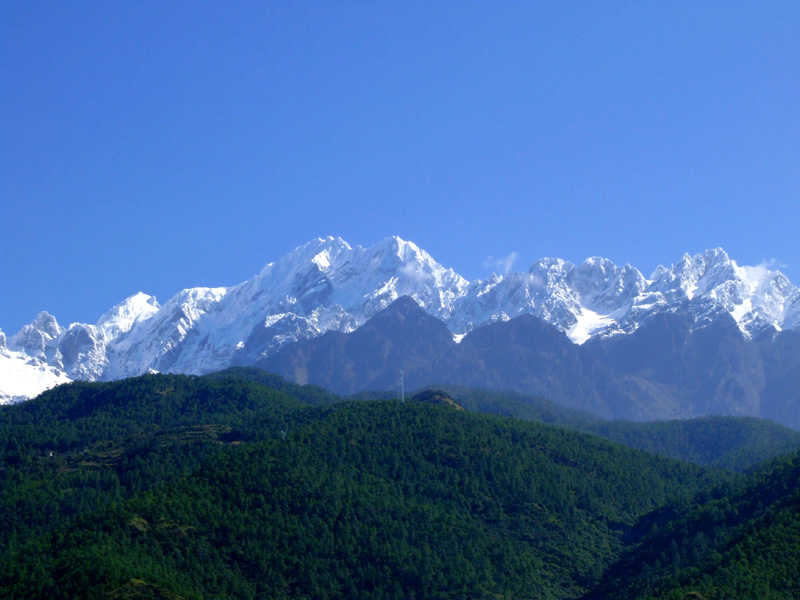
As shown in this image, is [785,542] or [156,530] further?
[156,530]

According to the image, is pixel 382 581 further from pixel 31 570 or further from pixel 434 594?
pixel 31 570

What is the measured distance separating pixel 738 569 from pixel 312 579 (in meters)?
64.5

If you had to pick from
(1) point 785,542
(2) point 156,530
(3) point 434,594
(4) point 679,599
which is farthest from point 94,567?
(1) point 785,542

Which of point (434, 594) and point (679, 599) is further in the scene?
point (434, 594)

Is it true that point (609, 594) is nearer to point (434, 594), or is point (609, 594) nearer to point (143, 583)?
point (434, 594)

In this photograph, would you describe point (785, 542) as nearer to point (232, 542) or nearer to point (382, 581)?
point (382, 581)

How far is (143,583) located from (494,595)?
58771 millimetres

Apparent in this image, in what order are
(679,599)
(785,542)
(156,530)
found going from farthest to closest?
(156,530) → (785,542) → (679,599)

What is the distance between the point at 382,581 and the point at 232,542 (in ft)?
80.9

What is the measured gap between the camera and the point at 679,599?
6673 inches

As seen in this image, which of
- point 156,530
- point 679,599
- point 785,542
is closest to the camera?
point 679,599

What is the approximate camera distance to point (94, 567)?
564 feet

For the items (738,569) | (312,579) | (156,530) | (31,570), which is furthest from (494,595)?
(31,570)

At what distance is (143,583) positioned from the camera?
6713 inches
